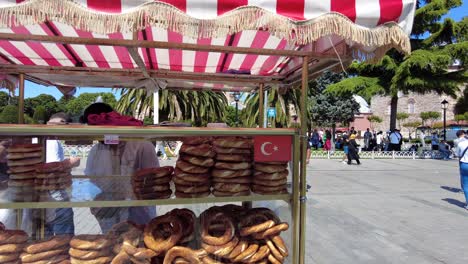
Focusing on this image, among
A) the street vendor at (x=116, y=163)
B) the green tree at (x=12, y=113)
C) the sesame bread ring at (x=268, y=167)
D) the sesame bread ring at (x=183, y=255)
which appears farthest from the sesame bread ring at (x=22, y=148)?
the sesame bread ring at (x=268, y=167)

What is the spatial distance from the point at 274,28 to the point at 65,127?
1309 mm

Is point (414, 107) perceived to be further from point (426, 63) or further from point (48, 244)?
point (48, 244)

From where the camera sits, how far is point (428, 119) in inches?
2108

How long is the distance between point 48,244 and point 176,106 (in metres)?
23.1

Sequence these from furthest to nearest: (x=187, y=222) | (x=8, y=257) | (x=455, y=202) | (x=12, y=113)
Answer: (x=455, y=202) → (x=12, y=113) → (x=187, y=222) → (x=8, y=257)

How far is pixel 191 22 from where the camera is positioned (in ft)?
6.03

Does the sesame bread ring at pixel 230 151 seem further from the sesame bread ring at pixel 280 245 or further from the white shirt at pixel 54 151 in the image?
the white shirt at pixel 54 151

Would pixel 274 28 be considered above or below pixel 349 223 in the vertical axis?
above

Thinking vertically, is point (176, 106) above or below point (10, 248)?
above

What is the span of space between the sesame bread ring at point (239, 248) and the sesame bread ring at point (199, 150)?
2.01ft

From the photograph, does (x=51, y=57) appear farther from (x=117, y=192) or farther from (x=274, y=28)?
(x=274, y=28)

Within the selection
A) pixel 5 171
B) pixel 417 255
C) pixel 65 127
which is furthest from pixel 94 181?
pixel 417 255

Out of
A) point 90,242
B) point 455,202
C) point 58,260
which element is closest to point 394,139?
point 455,202

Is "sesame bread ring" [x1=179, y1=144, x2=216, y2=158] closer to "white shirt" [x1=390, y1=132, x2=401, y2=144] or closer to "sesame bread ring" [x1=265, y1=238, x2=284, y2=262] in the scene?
"sesame bread ring" [x1=265, y1=238, x2=284, y2=262]
